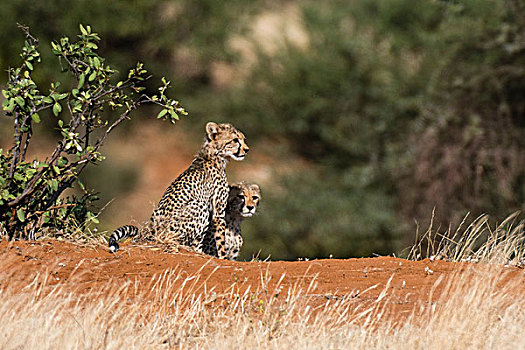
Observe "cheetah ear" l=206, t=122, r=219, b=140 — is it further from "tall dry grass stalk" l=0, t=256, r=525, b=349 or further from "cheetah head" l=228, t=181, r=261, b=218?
"tall dry grass stalk" l=0, t=256, r=525, b=349

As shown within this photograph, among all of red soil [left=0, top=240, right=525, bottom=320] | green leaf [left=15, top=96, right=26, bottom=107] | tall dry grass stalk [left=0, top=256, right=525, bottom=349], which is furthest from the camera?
green leaf [left=15, top=96, right=26, bottom=107]

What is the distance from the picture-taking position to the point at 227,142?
799 centimetres

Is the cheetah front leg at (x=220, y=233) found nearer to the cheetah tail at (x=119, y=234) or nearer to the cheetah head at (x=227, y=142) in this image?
the cheetah head at (x=227, y=142)

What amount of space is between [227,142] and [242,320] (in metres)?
3.42

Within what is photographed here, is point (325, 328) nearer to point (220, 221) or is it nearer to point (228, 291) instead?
point (228, 291)

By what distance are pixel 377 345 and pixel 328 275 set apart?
1.69 metres

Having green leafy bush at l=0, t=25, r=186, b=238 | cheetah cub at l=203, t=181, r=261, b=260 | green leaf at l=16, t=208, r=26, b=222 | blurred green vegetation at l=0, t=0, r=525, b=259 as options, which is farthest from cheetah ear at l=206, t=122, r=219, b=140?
blurred green vegetation at l=0, t=0, r=525, b=259

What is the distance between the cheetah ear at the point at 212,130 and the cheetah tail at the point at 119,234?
1380 millimetres

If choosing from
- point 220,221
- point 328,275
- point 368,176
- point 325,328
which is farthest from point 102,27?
point 325,328

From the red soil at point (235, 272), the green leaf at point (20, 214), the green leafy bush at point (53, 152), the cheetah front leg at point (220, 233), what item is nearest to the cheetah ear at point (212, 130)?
the cheetah front leg at point (220, 233)

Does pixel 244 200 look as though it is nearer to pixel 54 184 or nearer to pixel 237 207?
pixel 237 207

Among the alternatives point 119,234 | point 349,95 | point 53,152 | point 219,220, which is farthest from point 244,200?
point 349,95

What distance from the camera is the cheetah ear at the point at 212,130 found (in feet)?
26.0

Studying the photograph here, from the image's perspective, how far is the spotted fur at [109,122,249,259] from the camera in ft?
23.8
